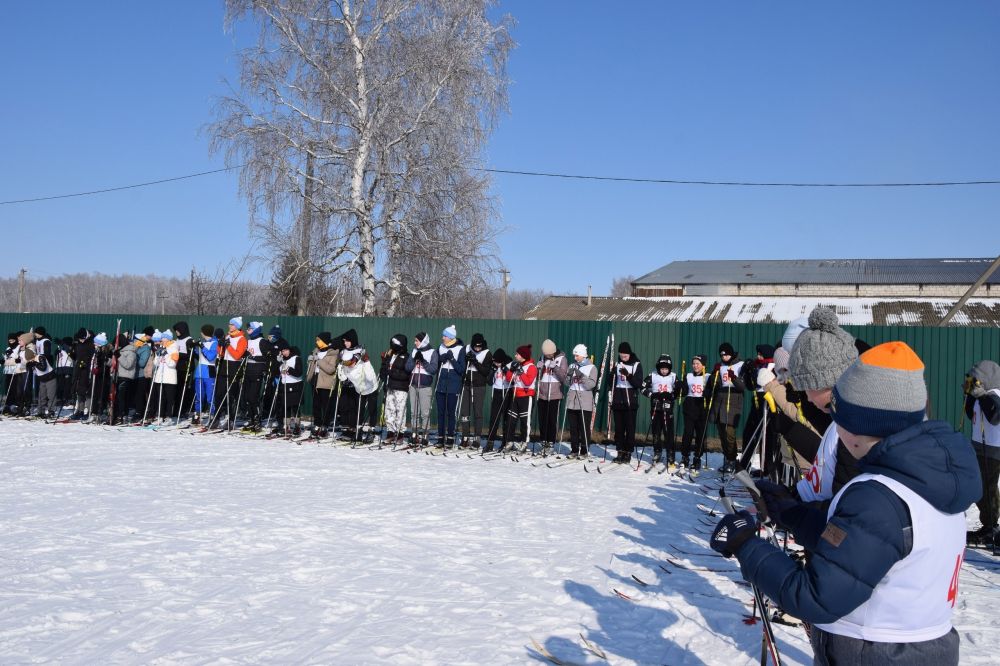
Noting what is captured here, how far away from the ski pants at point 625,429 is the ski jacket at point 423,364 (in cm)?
315

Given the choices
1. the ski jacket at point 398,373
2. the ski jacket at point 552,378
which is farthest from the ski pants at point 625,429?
the ski jacket at point 398,373

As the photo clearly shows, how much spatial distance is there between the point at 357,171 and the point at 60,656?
16.5 metres

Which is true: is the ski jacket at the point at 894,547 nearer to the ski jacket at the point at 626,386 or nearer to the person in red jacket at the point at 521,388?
the ski jacket at the point at 626,386

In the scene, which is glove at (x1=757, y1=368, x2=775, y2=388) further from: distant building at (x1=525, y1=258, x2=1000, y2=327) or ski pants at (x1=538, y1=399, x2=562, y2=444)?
distant building at (x1=525, y1=258, x2=1000, y2=327)

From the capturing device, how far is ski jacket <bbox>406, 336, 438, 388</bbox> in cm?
1260

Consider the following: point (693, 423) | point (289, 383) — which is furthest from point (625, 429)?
point (289, 383)

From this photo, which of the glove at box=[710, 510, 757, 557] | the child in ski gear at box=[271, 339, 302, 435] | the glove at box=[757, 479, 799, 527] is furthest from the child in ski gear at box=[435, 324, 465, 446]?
the glove at box=[710, 510, 757, 557]

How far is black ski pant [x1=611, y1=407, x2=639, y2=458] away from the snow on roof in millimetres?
15491

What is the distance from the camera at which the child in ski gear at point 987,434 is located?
22.2ft

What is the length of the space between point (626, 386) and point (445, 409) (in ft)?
10.2

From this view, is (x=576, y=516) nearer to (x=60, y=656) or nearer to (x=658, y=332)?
(x=60, y=656)

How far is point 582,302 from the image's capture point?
129 feet

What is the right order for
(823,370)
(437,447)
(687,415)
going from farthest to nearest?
1. (437,447)
2. (687,415)
3. (823,370)

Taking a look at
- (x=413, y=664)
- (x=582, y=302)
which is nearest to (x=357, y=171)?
(x=413, y=664)
